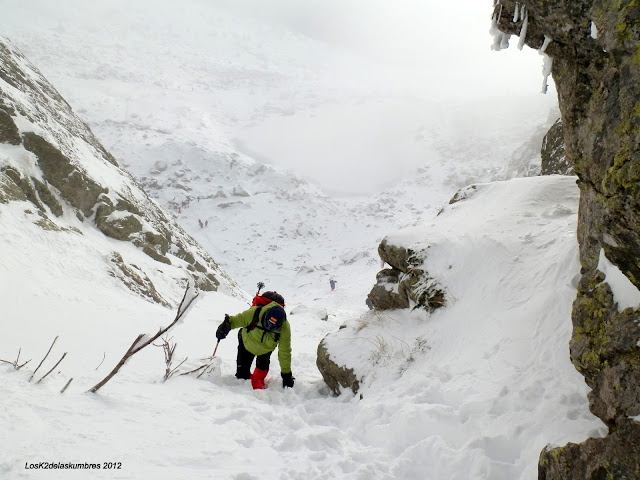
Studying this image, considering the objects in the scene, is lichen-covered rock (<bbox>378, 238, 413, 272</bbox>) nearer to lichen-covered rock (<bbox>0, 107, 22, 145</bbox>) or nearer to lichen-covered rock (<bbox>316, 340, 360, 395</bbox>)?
lichen-covered rock (<bbox>316, 340, 360, 395</bbox>)

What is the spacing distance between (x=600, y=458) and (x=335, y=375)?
3.14 meters

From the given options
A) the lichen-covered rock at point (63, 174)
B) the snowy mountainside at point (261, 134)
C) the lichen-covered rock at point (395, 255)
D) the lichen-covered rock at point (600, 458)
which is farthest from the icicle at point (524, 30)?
the snowy mountainside at point (261, 134)

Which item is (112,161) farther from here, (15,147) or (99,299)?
(99,299)

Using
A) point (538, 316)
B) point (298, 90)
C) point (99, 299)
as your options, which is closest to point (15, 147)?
point (99, 299)

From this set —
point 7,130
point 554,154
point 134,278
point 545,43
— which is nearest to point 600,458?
point 545,43

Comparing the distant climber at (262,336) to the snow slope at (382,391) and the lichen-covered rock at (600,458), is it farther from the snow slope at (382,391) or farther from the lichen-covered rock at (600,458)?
the lichen-covered rock at (600,458)

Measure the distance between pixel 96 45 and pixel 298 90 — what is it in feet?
119

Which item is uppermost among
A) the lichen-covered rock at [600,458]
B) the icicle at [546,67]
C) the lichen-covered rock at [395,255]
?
the icicle at [546,67]

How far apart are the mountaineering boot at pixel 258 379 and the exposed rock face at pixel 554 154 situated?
742 cm

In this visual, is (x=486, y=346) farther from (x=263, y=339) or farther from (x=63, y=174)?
(x=63, y=174)

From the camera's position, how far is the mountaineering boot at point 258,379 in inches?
192

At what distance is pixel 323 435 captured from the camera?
3496mm

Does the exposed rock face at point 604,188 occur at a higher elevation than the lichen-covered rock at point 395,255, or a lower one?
higher

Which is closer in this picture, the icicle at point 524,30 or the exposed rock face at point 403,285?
the icicle at point 524,30
